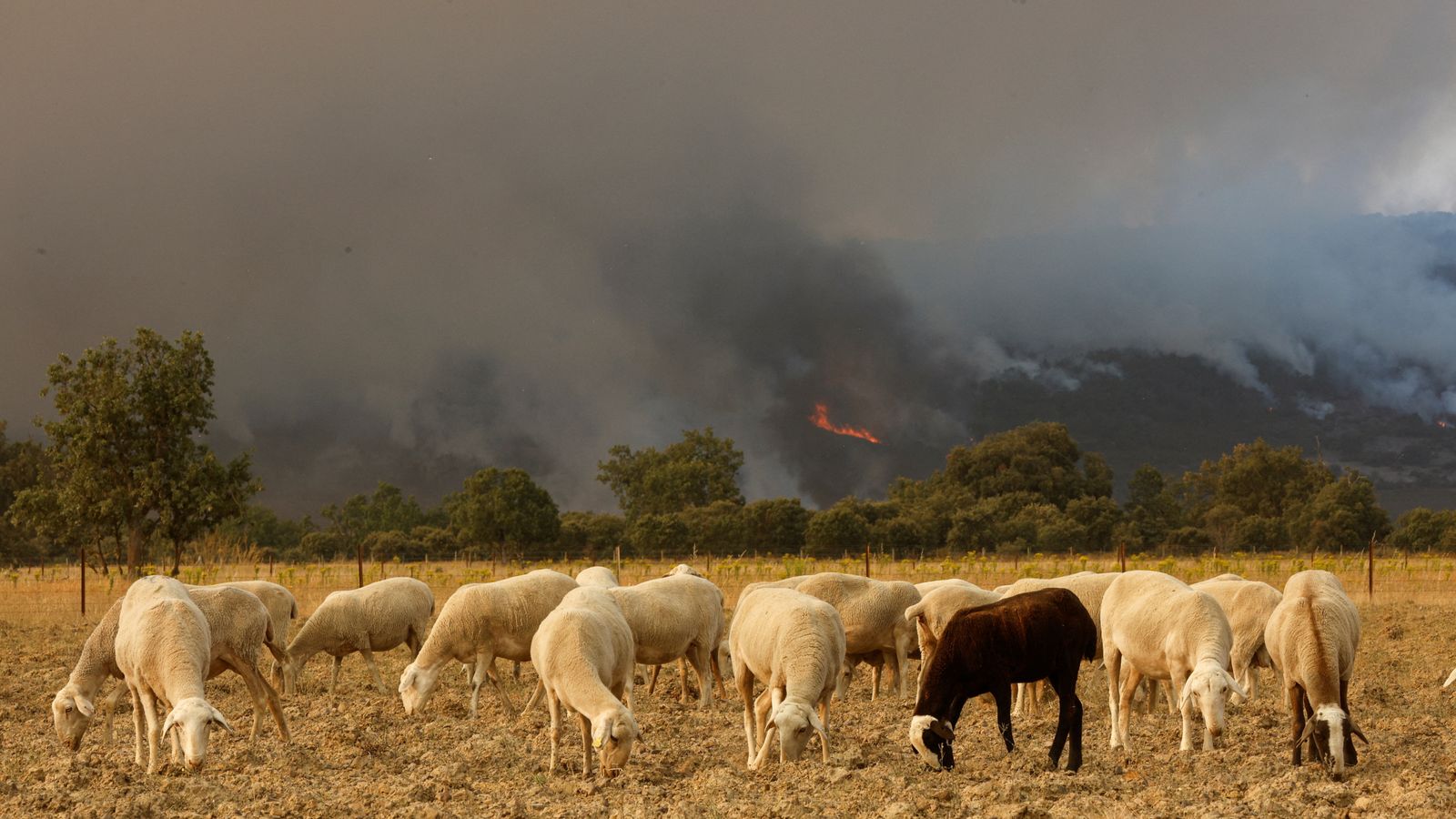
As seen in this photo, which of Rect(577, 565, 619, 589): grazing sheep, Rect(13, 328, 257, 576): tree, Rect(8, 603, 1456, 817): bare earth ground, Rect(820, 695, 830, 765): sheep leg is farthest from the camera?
Rect(13, 328, 257, 576): tree

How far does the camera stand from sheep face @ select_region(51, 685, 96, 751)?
12633 mm

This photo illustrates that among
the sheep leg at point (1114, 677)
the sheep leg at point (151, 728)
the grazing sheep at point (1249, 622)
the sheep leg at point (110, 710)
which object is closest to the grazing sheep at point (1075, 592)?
the grazing sheep at point (1249, 622)

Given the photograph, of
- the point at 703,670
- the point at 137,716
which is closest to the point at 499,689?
the point at 703,670

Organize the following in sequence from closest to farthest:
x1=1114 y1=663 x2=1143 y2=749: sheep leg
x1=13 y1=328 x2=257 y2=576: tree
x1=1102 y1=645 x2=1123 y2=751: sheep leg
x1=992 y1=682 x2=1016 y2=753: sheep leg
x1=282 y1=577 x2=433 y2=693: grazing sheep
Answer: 1. x1=992 y1=682 x2=1016 y2=753: sheep leg
2. x1=1114 y1=663 x2=1143 y2=749: sheep leg
3. x1=1102 y1=645 x2=1123 y2=751: sheep leg
4. x1=282 y1=577 x2=433 y2=693: grazing sheep
5. x1=13 y1=328 x2=257 y2=576: tree

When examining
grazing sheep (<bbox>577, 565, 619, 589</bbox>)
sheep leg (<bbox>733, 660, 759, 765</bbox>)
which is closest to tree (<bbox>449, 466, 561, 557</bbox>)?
grazing sheep (<bbox>577, 565, 619, 589</bbox>)

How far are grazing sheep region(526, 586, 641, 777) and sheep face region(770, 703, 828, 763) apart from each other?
1.24 m

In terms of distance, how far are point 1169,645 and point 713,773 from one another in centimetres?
475

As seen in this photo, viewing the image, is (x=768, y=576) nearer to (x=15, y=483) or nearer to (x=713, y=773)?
(x=713, y=773)

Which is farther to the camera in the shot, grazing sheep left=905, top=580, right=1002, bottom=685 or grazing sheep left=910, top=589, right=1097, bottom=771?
grazing sheep left=905, top=580, right=1002, bottom=685

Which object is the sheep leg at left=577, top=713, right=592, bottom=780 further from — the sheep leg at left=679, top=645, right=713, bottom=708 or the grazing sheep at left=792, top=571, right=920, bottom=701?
the grazing sheep at left=792, top=571, right=920, bottom=701

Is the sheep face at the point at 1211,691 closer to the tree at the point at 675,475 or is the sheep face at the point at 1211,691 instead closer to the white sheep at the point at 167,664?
the white sheep at the point at 167,664

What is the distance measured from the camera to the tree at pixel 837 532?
6291 centimetres

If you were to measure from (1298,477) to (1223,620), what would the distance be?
80.6 metres

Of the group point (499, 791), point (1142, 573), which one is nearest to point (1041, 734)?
point (1142, 573)
